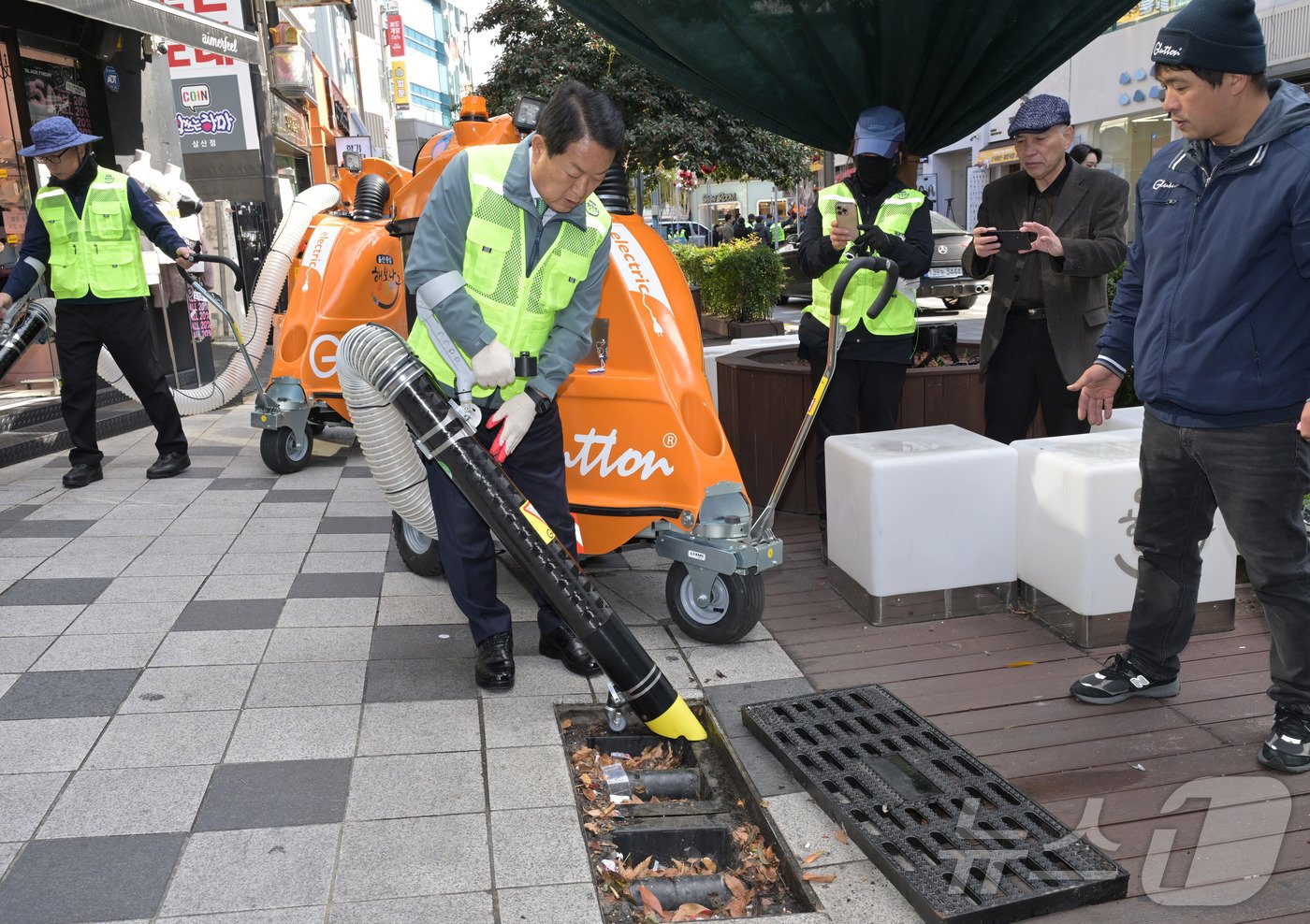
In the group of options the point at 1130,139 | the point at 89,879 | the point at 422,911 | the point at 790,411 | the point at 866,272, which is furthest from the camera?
the point at 1130,139

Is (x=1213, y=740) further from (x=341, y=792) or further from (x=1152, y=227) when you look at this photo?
(x=341, y=792)

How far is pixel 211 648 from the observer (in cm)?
395

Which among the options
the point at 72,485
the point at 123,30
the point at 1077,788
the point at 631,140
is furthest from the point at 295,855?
the point at 631,140

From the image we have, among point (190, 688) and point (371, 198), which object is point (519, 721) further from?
point (371, 198)

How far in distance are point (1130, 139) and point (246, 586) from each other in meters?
23.6

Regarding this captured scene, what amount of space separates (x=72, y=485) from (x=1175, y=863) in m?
5.99

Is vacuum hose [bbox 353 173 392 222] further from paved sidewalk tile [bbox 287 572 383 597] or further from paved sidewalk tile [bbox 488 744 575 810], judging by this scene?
paved sidewalk tile [bbox 488 744 575 810]

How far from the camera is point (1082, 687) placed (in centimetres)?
338

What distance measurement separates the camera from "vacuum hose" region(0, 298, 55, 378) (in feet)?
20.6

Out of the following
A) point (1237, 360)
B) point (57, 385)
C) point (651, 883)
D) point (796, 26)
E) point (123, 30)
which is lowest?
point (651, 883)

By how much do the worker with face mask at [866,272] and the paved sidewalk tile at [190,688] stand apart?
8.17ft

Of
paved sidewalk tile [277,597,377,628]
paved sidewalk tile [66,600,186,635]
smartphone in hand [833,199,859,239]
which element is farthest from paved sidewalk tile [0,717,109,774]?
smartphone in hand [833,199,859,239]

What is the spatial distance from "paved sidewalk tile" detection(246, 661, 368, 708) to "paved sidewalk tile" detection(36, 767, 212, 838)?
48 centimetres

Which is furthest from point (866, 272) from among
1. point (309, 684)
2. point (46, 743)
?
point (46, 743)
